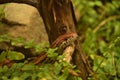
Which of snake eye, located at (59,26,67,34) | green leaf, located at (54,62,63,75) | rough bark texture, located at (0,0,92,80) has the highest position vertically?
rough bark texture, located at (0,0,92,80)

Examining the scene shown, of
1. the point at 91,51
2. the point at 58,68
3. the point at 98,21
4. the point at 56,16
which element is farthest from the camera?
the point at 98,21

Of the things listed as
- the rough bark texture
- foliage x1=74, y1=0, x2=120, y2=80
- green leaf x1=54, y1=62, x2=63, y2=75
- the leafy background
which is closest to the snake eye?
the rough bark texture

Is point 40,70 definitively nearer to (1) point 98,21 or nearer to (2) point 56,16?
(2) point 56,16

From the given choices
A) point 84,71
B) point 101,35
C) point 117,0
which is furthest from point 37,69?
point 117,0

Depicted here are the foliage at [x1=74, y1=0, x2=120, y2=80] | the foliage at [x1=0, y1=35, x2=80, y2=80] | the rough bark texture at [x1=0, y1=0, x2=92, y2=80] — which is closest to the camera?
the foliage at [x1=0, y1=35, x2=80, y2=80]

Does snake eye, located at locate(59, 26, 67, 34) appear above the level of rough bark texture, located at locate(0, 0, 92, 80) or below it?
below

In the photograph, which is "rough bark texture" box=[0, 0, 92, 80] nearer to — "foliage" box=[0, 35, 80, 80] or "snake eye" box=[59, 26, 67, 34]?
"snake eye" box=[59, 26, 67, 34]

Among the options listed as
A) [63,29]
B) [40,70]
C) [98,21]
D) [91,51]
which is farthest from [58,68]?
[98,21]

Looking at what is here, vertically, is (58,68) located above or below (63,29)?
below

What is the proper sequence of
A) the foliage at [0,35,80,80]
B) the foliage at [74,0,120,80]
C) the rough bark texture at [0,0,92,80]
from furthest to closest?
the foliage at [74,0,120,80] → the rough bark texture at [0,0,92,80] → the foliage at [0,35,80,80]
